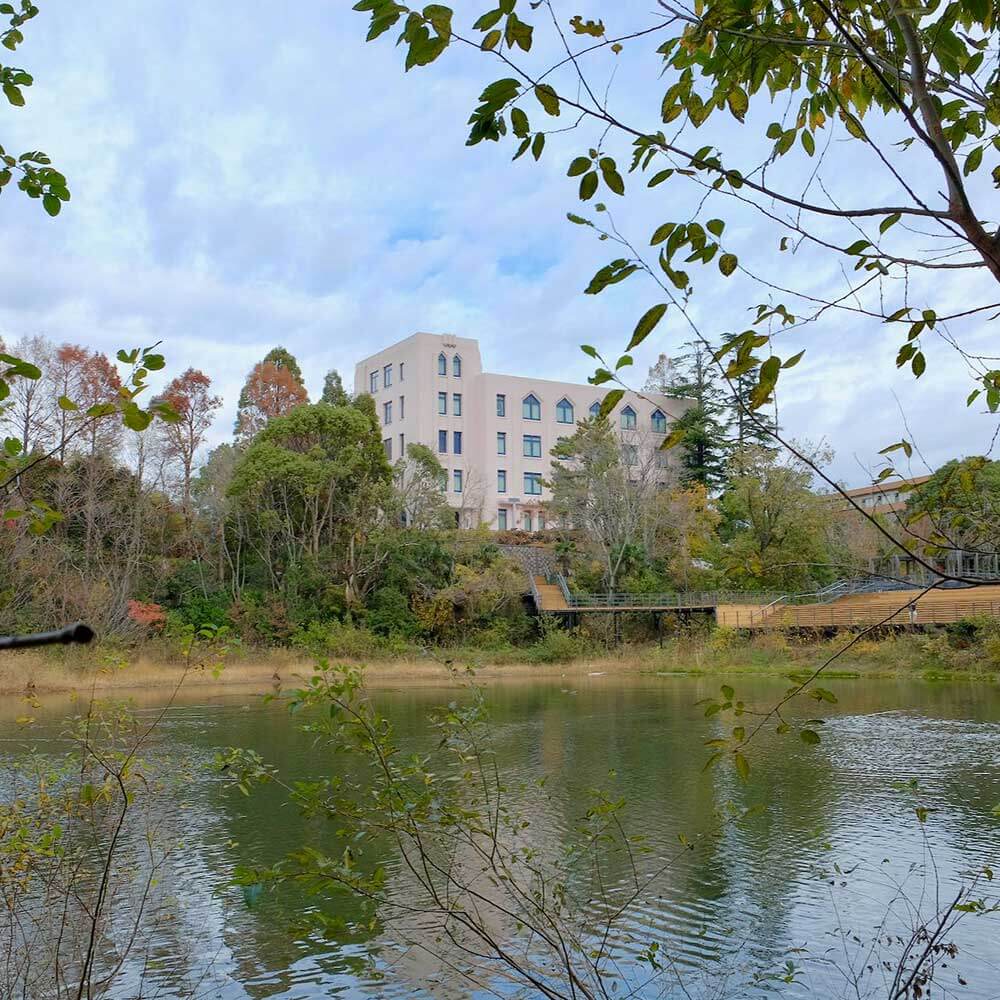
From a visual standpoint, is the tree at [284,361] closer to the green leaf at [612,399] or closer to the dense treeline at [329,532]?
the dense treeline at [329,532]

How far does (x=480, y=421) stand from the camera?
4556 centimetres

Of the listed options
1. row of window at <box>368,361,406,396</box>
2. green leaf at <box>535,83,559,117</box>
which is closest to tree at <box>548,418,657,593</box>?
row of window at <box>368,361,406,396</box>

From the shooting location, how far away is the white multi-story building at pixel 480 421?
147 feet

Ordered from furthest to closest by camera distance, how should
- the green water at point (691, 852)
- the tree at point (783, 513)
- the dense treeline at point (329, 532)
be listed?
the tree at point (783, 513), the dense treeline at point (329, 532), the green water at point (691, 852)

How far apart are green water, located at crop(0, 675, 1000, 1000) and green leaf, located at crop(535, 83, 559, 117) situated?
112 inches

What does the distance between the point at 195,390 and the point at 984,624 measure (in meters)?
28.2

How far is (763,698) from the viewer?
21.8 m

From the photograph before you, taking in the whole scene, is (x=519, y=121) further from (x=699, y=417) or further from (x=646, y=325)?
(x=699, y=417)

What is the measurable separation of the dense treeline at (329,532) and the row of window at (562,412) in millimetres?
6839

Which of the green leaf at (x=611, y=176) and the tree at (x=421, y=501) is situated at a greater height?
the tree at (x=421, y=501)

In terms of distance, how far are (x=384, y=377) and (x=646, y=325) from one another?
46.4 metres

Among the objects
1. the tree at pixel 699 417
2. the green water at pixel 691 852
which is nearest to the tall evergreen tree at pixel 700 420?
the tree at pixel 699 417

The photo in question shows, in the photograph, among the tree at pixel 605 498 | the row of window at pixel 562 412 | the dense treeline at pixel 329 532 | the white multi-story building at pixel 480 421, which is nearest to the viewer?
the dense treeline at pixel 329 532

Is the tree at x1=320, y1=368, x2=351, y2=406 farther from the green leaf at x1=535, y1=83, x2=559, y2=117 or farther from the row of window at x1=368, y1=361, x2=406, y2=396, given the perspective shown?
the green leaf at x1=535, y1=83, x2=559, y2=117
